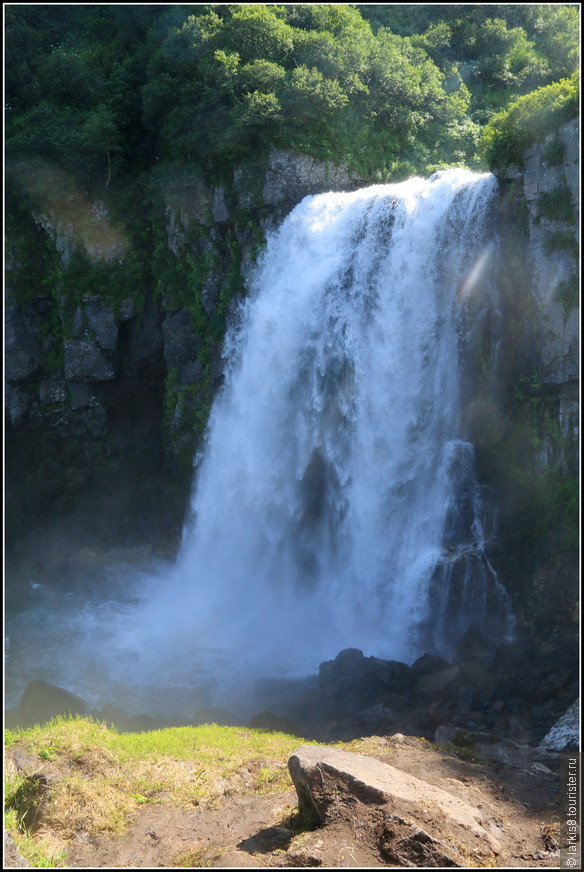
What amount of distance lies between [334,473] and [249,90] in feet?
42.4

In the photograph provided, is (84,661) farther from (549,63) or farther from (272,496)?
(549,63)

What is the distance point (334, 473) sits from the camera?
1755cm

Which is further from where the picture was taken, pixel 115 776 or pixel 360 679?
pixel 360 679

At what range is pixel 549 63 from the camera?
89.6ft

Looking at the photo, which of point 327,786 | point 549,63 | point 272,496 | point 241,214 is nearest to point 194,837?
point 327,786

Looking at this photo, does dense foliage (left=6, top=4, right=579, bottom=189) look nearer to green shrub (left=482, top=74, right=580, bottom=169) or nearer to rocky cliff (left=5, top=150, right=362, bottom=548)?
rocky cliff (left=5, top=150, right=362, bottom=548)

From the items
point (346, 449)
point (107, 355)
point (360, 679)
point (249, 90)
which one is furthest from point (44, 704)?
point (249, 90)

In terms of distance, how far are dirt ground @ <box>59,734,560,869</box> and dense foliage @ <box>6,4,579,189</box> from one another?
691 inches

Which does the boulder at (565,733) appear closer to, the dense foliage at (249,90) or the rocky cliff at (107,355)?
the rocky cliff at (107,355)

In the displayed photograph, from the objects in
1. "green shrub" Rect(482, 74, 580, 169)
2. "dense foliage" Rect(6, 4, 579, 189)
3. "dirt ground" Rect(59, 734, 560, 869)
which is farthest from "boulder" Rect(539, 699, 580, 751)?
"dense foliage" Rect(6, 4, 579, 189)

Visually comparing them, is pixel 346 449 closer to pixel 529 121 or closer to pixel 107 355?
pixel 529 121

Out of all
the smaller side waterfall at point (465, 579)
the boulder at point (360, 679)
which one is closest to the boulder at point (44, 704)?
the boulder at point (360, 679)

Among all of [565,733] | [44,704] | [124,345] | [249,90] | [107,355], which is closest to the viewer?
[565,733]

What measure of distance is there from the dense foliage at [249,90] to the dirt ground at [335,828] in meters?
17.5
